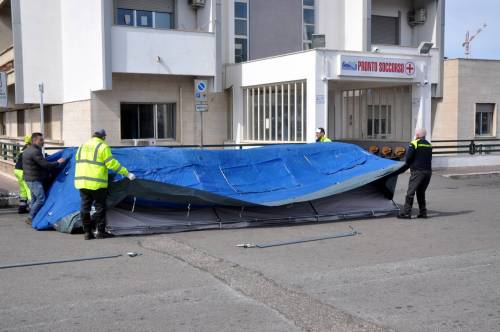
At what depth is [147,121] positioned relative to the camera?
911 inches

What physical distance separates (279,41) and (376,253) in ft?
57.9

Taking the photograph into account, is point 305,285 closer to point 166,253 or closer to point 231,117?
point 166,253

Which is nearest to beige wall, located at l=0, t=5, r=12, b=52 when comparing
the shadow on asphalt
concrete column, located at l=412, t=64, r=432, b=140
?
concrete column, located at l=412, t=64, r=432, b=140

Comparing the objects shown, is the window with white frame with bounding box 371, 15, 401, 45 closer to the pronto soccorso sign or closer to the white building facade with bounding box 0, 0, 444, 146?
the white building facade with bounding box 0, 0, 444, 146

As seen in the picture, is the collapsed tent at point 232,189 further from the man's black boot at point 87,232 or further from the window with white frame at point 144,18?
the window with white frame at point 144,18

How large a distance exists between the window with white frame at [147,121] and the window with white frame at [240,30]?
11.4 feet

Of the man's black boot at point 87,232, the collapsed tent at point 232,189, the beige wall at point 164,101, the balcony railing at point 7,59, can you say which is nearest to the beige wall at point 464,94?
the beige wall at point 164,101

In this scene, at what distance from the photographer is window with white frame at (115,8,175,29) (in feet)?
75.8

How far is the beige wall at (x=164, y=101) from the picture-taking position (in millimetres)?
21844

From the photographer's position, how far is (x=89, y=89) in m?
21.6

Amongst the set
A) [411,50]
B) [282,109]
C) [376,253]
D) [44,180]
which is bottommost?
[376,253]

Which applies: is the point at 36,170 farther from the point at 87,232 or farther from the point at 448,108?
the point at 448,108

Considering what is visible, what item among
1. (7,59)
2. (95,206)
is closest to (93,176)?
(95,206)

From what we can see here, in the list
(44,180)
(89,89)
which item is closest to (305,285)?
(44,180)
